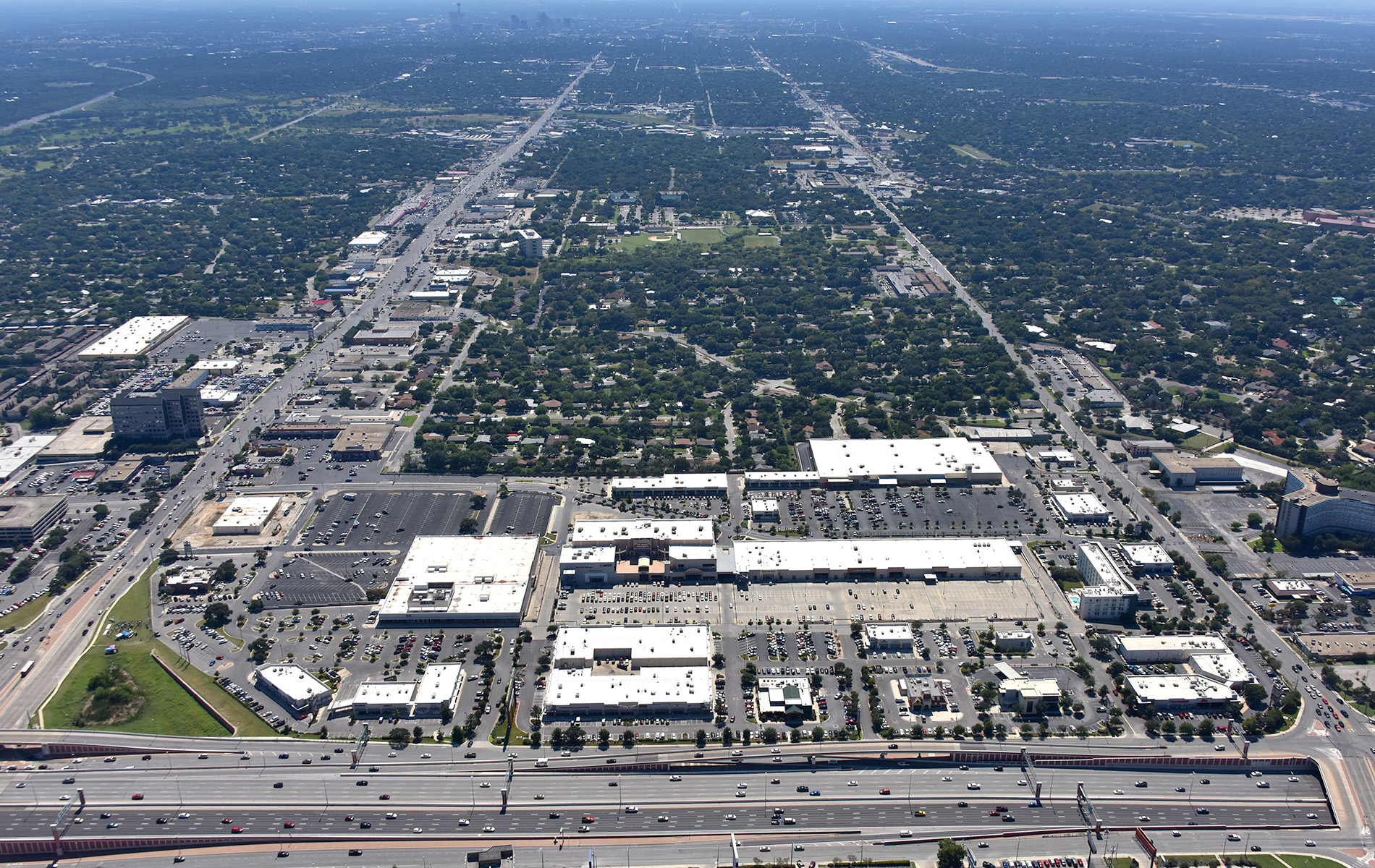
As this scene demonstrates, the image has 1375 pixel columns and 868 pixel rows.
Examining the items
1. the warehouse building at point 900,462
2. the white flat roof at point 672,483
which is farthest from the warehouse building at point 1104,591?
the white flat roof at point 672,483

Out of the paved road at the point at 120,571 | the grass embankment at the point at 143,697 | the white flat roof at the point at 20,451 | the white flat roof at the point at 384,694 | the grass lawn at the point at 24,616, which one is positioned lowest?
the white flat roof at the point at 20,451

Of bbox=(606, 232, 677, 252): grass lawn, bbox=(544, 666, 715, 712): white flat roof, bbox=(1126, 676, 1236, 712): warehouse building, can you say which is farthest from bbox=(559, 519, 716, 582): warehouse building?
bbox=(606, 232, 677, 252): grass lawn

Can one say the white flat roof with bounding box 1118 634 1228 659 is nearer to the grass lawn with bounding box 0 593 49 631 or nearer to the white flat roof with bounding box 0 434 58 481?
the grass lawn with bounding box 0 593 49 631

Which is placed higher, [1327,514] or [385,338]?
[1327,514]

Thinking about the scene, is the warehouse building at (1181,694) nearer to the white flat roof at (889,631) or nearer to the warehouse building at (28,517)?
the white flat roof at (889,631)

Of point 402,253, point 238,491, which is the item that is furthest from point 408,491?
point 402,253

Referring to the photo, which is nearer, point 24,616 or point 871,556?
point 24,616

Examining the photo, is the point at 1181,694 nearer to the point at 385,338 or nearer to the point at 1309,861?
the point at 1309,861

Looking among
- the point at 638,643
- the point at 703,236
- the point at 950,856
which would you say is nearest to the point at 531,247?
the point at 703,236
